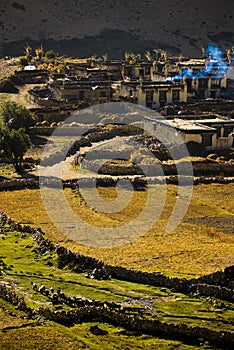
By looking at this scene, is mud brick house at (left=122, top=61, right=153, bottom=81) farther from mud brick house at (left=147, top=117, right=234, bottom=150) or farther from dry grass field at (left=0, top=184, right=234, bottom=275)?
dry grass field at (left=0, top=184, right=234, bottom=275)

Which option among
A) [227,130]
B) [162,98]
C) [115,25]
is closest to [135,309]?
[227,130]

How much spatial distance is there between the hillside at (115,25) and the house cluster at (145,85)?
128 feet

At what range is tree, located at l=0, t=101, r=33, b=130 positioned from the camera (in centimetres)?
5947

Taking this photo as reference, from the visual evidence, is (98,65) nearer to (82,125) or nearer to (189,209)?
(82,125)

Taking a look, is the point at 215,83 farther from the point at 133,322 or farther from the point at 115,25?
the point at 115,25

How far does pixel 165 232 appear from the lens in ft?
120

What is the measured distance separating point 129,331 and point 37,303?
12.4ft

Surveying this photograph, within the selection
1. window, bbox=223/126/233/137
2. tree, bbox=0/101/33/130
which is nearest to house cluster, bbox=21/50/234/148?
window, bbox=223/126/233/137

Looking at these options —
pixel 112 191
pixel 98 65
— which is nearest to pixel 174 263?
pixel 112 191

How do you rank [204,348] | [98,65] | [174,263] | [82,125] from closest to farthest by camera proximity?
[204,348]
[174,263]
[82,125]
[98,65]

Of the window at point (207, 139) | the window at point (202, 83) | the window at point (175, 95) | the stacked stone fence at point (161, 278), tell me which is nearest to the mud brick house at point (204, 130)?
the window at point (207, 139)

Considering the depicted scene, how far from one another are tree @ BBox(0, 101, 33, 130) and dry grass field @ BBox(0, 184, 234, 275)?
16.5 meters

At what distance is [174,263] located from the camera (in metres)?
30.8

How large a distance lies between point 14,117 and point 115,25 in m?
91.7
